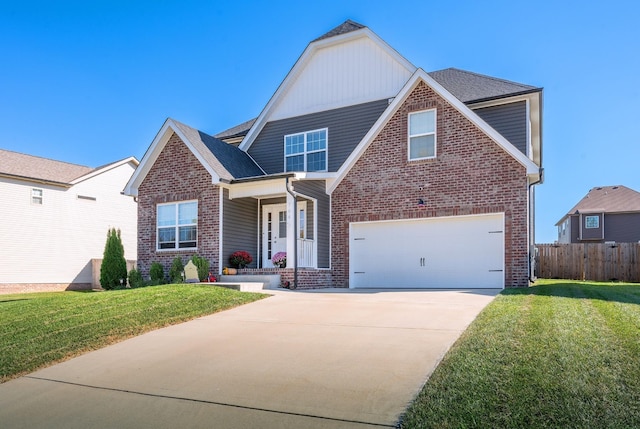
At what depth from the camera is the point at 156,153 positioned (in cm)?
1692

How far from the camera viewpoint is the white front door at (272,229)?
1711 cm

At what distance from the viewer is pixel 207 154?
637 inches

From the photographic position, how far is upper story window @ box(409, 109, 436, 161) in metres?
14.5

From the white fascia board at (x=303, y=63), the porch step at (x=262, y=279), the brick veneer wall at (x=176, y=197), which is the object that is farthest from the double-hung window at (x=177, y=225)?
the white fascia board at (x=303, y=63)

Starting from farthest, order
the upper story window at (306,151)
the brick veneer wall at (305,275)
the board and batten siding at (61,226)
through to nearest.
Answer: the board and batten siding at (61,226) → the upper story window at (306,151) → the brick veneer wall at (305,275)

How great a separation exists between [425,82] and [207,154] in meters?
7.32

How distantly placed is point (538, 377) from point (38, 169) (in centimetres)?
2553

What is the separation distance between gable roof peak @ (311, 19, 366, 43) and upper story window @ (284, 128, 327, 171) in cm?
361

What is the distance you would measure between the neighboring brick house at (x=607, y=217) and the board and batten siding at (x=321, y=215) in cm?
3147

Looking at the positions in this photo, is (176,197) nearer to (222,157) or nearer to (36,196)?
(222,157)

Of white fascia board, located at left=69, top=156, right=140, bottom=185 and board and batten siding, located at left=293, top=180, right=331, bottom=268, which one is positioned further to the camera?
white fascia board, located at left=69, top=156, right=140, bottom=185

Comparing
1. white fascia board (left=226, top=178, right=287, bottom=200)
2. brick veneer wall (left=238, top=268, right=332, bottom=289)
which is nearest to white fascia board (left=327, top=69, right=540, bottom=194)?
white fascia board (left=226, top=178, right=287, bottom=200)

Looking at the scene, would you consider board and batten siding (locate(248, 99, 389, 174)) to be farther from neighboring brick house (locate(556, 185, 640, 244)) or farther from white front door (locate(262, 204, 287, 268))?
neighboring brick house (locate(556, 185, 640, 244))

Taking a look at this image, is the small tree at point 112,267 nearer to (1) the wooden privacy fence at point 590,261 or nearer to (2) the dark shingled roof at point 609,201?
(1) the wooden privacy fence at point 590,261
